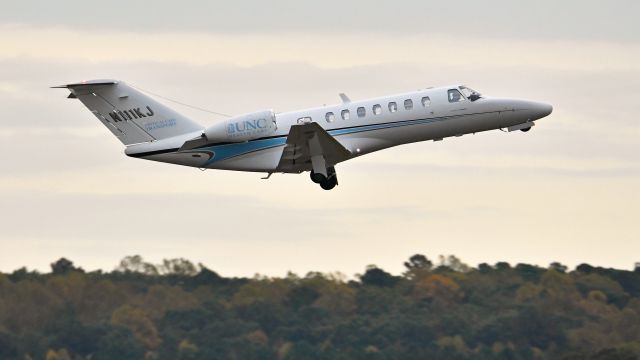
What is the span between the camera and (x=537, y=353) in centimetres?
8394

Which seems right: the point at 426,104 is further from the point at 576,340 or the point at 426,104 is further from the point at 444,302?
the point at 444,302

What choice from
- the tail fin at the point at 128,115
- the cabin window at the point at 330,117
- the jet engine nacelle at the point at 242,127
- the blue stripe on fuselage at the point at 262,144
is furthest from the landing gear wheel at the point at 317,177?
the tail fin at the point at 128,115

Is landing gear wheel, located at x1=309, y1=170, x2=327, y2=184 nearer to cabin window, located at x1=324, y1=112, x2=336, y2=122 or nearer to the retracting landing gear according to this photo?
the retracting landing gear

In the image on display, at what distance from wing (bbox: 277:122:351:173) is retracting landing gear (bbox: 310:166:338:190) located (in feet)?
0.83

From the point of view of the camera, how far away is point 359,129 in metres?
52.1

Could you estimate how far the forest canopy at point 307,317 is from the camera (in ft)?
273

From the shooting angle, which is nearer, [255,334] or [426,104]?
[426,104]

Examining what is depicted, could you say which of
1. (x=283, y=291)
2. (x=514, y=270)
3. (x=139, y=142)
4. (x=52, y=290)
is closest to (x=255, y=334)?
(x=283, y=291)

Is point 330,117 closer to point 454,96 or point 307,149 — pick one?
point 307,149

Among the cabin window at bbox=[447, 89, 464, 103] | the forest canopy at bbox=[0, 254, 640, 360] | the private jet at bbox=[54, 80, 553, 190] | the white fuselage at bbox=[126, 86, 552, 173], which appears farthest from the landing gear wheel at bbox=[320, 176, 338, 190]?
the forest canopy at bbox=[0, 254, 640, 360]

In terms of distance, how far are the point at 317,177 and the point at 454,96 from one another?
5.16 metres

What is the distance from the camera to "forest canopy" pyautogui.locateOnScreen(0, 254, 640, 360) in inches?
3273

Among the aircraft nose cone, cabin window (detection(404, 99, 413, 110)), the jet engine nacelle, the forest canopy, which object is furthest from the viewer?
the forest canopy

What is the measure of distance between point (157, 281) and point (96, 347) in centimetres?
769
